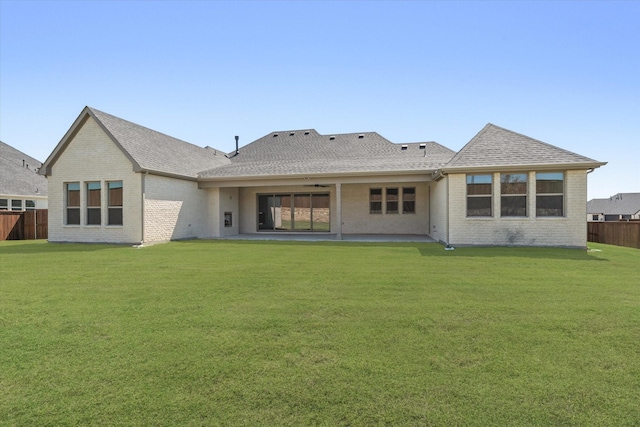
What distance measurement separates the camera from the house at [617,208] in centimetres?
5669

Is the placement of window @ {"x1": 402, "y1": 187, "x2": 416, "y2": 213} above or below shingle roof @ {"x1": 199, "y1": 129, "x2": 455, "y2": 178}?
below

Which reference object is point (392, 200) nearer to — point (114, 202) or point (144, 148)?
point (144, 148)

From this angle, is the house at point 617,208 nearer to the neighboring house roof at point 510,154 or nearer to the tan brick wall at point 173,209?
the neighboring house roof at point 510,154

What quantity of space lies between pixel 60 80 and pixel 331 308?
46.2 feet

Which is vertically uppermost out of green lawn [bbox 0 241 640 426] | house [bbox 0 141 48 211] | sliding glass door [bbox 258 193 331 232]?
house [bbox 0 141 48 211]

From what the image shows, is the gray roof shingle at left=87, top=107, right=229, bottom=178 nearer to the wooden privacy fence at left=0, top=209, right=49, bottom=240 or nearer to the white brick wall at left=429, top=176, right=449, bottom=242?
the wooden privacy fence at left=0, top=209, right=49, bottom=240

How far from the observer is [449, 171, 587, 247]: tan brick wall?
12539 mm

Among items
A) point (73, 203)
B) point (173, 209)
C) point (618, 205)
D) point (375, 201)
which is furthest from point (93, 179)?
point (618, 205)

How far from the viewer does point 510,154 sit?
1308 cm

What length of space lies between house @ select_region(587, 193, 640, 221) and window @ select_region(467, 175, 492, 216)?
6000 centimetres

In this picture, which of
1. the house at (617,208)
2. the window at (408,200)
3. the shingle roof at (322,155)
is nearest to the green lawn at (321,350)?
the shingle roof at (322,155)

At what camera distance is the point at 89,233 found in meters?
15.2

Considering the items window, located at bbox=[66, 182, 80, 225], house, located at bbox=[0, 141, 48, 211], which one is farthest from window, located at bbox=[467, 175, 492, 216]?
house, located at bbox=[0, 141, 48, 211]

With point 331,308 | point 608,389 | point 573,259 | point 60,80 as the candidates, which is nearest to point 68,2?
point 60,80
